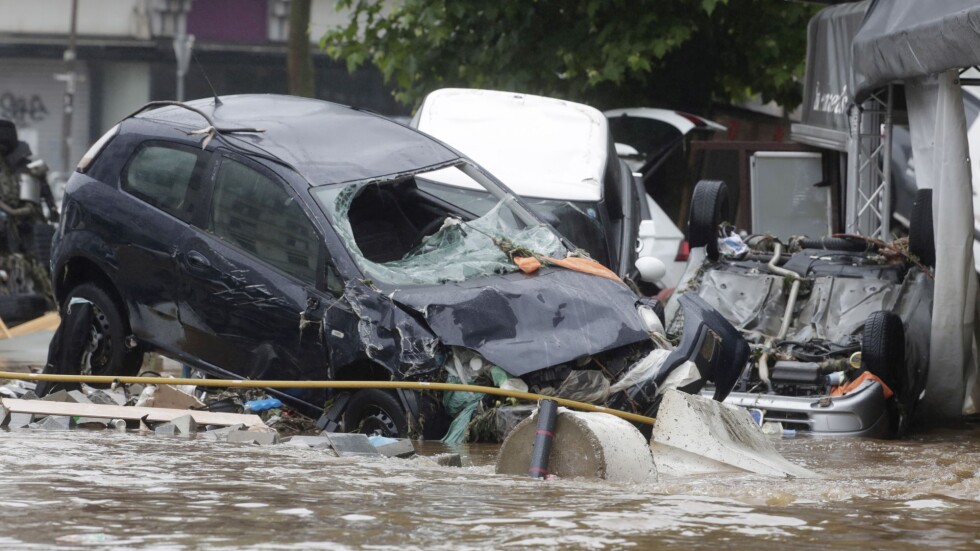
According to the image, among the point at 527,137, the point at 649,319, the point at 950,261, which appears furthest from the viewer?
the point at 527,137

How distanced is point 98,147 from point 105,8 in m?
31.2

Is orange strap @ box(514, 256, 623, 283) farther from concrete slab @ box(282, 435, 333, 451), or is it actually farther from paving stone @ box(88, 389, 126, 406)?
paving stone @ box(88, 389, 126, 406)

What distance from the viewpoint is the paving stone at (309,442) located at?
8.06 metres

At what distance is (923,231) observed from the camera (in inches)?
454

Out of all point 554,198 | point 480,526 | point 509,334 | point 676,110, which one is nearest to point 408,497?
point 480,526

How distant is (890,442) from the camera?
9.96 meters

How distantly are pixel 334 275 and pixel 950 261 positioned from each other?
4875 millimetres

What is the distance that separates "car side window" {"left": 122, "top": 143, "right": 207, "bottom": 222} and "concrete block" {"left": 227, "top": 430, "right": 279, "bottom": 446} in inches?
63.3

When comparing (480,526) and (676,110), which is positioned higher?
(676,110)

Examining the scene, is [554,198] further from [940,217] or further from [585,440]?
[585,440]

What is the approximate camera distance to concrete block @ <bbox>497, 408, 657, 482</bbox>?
22.8 feet

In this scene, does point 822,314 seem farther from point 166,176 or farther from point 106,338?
point 106,338

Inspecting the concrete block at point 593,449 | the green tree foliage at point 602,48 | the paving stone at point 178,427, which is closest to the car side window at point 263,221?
the paving stone at point 178,427

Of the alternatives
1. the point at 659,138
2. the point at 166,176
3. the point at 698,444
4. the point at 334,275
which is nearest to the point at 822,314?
the point at 698,444
